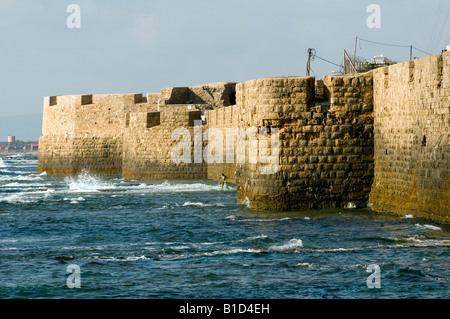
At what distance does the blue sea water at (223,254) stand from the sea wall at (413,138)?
421 mm

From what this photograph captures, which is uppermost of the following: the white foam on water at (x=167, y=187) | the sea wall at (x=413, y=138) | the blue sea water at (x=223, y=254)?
the sea wall at (x=413, y=138)

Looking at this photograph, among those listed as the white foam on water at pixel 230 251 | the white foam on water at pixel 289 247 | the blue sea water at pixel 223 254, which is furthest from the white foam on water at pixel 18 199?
the white foam on water at pixel 289 247

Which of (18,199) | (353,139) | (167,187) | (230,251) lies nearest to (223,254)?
(230,251)

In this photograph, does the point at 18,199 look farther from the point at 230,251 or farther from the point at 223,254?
the point at 223,254

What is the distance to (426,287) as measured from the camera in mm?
9422

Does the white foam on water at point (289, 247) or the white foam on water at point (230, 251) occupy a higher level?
the white foam on water at point (289, 247)

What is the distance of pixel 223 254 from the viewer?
39.5 feet

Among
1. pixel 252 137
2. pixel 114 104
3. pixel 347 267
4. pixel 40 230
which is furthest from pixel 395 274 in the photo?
pixel 114 104

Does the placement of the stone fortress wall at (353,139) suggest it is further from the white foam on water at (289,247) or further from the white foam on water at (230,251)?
the white foam on water at (230,251)

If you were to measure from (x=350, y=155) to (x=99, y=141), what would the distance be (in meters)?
24.3

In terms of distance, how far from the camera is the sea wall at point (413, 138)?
13.3m
